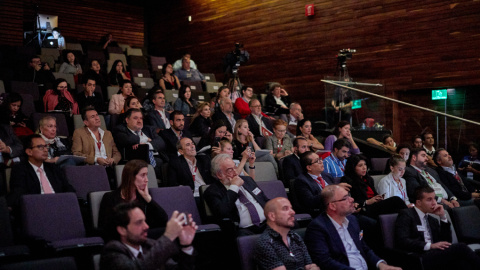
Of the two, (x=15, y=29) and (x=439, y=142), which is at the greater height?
(x=15, y=29)

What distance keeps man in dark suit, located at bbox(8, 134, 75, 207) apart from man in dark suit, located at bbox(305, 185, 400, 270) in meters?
1.65

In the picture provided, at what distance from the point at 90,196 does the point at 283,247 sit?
1.19 meters

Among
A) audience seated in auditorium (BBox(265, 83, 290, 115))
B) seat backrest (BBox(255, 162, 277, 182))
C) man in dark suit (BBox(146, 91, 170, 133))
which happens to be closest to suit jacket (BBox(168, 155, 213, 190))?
seat backrest (BBox(255, 162, 277, 182))

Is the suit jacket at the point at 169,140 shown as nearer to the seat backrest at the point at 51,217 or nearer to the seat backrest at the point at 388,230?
the seat backrest at the point at 51,217

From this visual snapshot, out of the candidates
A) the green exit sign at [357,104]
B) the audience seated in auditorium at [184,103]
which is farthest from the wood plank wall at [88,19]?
the green exit sign at [357,104]

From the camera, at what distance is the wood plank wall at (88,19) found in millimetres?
8523

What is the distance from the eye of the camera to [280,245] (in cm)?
284

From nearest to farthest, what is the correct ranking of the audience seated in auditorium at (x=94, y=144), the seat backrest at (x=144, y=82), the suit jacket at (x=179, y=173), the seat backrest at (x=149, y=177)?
1. the seat backrest at (x=149, y=177)
2. the suit jacket at (x=179, y=173)
3. the audience seated in auditorium at (x=94, y=144)
4. the seat backrest at (x=144, y=82)

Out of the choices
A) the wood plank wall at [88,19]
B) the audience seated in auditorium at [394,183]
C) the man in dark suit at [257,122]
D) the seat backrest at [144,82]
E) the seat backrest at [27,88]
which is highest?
the wood plank wall at [88,19]

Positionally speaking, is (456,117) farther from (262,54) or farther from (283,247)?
(283,247)

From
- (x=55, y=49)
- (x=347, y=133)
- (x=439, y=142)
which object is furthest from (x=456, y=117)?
(x=55, y=49)

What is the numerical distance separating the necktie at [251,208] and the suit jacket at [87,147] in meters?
1.34

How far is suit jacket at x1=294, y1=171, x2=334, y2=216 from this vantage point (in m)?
3.94

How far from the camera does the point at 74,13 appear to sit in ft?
33.5
